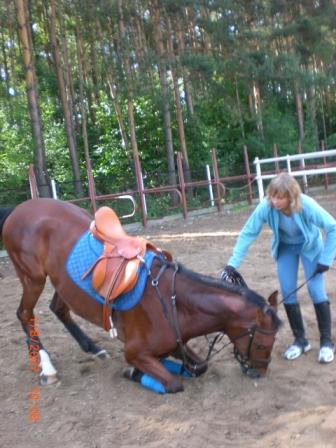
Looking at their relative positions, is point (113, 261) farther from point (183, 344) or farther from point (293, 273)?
point (293, 273)

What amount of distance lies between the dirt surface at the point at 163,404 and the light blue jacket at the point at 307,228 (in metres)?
0.80

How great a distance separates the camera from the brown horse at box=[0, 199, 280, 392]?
3236 mm

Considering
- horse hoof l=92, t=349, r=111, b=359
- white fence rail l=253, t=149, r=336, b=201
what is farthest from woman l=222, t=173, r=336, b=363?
white fence rail l=253, t=149, r=336, b=201

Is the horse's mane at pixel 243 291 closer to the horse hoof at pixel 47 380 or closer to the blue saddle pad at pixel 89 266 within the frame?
the blue saddle pad at pixel 89 266

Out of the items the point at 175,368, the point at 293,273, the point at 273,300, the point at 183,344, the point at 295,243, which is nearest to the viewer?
the point at 273,300

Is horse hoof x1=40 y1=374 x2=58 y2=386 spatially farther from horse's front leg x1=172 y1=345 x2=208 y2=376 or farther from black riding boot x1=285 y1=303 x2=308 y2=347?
black riding boot x1=285 y1=303 x2=308 y2=347

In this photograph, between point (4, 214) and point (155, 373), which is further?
point (4, 214)

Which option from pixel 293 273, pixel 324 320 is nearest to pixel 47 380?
pixel 293 273

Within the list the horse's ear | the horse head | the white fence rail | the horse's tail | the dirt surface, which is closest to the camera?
the dirt surface

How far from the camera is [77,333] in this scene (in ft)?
13.6

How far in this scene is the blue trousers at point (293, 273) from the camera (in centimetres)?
375

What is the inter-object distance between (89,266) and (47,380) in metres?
0.90

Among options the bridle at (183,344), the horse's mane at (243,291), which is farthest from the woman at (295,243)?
the bridle at (183,344)

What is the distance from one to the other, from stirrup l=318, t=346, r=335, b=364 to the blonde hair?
1080 mm
